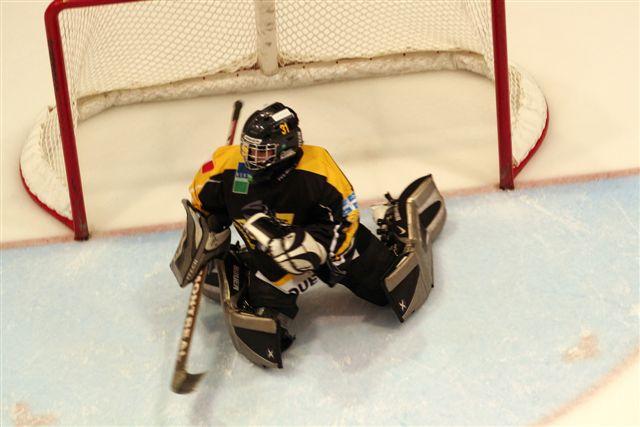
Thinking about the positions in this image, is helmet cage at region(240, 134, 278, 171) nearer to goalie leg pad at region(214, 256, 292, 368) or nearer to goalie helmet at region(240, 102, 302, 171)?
goalie helmet at region(240, 102, 302, 171)

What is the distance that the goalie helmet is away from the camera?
2984mm

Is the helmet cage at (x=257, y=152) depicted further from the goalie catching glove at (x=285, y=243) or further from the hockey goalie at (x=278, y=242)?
the goalie catching glove at (x=285, y=243)

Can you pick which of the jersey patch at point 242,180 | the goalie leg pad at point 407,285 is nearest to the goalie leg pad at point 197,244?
the jersey patch at point 242,180

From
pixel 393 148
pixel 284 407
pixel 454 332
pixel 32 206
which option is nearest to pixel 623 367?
pixel 454 332

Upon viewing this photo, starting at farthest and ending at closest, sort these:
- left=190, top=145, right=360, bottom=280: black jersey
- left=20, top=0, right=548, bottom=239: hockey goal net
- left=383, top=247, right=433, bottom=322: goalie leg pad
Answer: left=20, top=0, right=548, bottom=239: hockey goal net < left=383, top=247, right=433, bottom=322: goalie leg pad < left=190, top=145, right=360, bottom=280: black jersey

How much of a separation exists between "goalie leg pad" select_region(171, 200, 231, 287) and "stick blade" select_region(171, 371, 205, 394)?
1.04ft

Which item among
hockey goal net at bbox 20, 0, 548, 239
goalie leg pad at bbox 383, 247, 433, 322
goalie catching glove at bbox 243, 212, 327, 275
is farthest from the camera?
hockey goal net at bbox 20, 0, 548, 239

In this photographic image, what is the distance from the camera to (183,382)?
2961mm

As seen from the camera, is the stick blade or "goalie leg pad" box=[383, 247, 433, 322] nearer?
the stick blade

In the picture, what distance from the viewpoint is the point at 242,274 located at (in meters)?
3.26

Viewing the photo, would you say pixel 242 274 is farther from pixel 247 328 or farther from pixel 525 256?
pixel 525 256

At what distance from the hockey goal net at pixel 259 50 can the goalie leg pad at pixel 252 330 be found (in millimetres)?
1126

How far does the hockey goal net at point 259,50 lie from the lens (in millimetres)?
4121

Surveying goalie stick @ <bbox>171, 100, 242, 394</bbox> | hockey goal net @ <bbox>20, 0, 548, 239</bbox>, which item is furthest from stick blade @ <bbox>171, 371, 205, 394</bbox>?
hockey goal net @ <bbox>20, 0, 548, 239</bbox>
